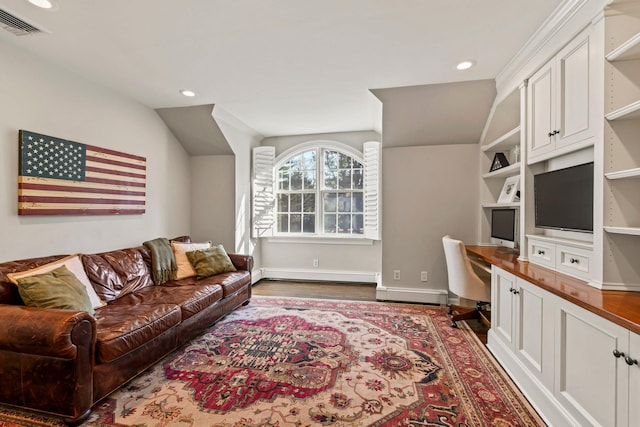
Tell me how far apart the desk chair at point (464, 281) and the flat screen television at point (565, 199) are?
0.74m

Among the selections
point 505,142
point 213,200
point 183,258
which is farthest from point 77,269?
point 505,142

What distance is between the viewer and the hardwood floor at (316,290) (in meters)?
4.20

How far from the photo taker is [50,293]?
1.95 metres

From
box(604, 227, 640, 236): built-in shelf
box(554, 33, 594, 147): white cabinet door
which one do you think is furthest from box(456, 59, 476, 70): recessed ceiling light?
box(604, 227, 640, 236): built-in shelf

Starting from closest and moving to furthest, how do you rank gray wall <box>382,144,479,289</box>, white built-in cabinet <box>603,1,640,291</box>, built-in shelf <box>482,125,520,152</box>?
white built-in cabinet <box>603,1,640,291</box>
built-in shelf <box>482,125,520,152</box>
gray wall <box>382,144,479,289</box>

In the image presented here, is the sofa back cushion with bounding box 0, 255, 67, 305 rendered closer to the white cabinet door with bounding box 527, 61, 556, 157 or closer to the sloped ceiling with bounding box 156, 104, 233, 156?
the sloped ceiling with bounding box 156, 104, 233, 156

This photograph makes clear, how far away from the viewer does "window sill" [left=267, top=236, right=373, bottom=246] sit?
16.0ft

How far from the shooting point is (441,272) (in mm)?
3863

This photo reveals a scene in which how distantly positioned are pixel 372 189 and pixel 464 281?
6.60 feet

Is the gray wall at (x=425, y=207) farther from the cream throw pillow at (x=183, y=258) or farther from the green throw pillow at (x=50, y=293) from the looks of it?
the green throw pillow at (x=50, y=293)

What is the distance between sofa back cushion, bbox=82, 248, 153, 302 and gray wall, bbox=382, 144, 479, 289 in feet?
9.45

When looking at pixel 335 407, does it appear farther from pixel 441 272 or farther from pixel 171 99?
pixel 171 99

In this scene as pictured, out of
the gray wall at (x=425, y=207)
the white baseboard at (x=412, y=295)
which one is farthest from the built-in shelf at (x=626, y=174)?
the white baseboard at (x=412, y=295)

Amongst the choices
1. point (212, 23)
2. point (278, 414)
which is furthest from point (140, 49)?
point (278, 414)
